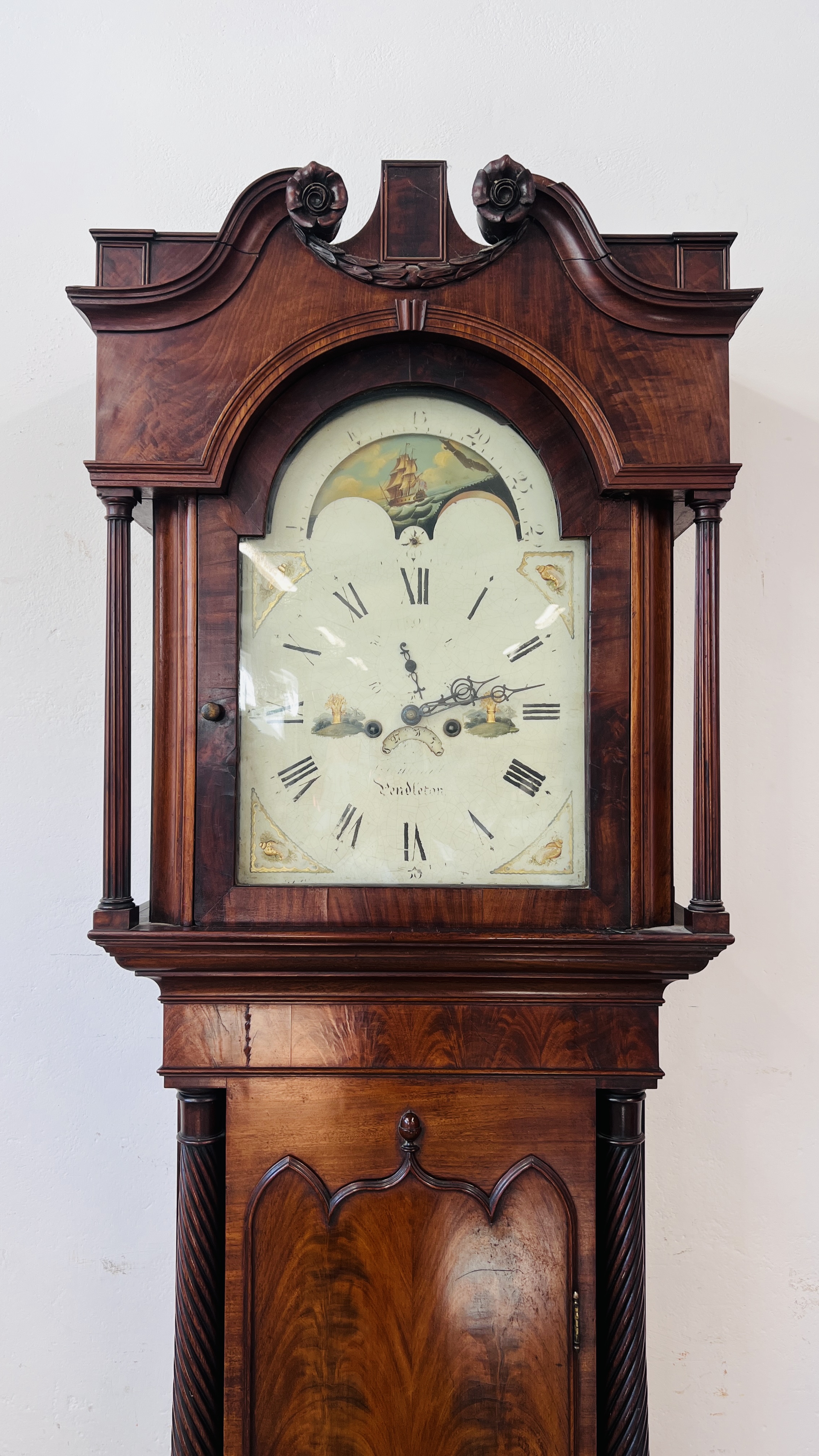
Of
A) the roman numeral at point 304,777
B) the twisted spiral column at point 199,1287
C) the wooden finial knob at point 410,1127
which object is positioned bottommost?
the twisted spiral column at point 199,1287

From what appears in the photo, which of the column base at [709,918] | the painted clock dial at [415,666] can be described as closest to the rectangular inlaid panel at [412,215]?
the painted clock dial at [415,666]

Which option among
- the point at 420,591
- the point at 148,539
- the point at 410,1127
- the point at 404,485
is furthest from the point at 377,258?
the point at 410,1127

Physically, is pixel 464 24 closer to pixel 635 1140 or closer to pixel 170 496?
pixel 170 496

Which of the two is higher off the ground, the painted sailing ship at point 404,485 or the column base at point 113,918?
the painted sailing ship at point 404,485

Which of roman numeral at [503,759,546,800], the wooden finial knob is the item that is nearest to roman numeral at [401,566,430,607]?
roman numeral at [503,759,546,800]

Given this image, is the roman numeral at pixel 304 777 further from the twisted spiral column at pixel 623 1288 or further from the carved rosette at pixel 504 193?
the carved rosette at pixel 504 193

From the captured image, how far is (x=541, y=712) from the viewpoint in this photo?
117 cm

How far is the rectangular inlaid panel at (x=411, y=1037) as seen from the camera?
1158 millimetres

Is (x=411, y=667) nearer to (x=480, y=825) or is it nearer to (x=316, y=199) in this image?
(x=480, y=825)

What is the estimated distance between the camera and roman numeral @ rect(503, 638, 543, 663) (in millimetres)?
1168

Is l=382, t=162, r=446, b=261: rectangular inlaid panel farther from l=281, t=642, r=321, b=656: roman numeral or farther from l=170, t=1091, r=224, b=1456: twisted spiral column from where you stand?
l=170, t=1091, r=224, b=1456: twisted spiral column

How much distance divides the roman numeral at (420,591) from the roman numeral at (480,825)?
0.27m

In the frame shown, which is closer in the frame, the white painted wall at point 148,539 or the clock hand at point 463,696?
the clock hand at point 463,696

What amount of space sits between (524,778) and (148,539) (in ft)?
2.65
